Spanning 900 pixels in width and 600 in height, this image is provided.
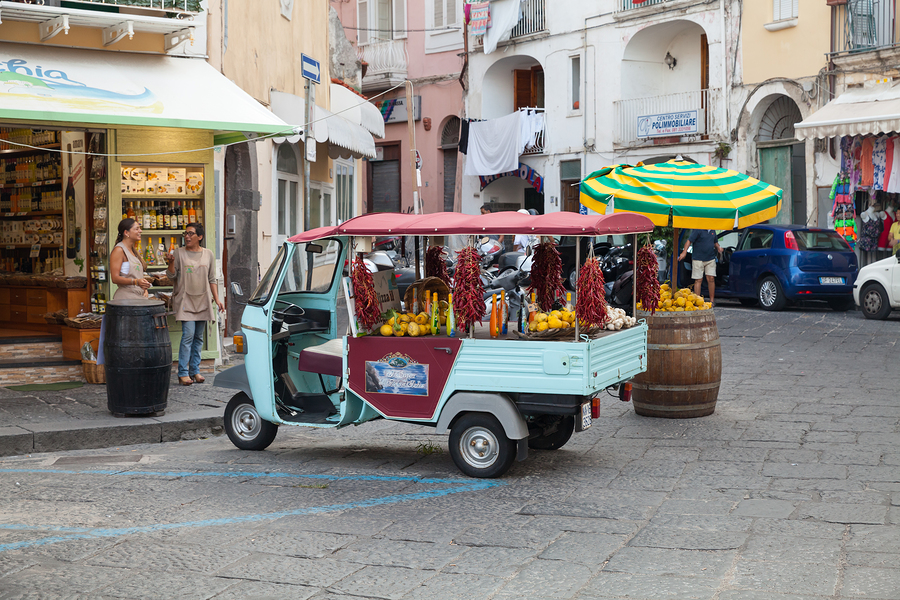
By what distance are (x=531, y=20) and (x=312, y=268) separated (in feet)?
79.4

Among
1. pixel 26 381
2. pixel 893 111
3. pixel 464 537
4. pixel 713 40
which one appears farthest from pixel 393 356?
pixel 713 40

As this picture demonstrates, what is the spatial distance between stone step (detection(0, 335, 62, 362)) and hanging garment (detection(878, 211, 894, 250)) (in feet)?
53.0

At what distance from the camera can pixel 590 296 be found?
646 cm

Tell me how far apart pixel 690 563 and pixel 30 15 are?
8586 mm

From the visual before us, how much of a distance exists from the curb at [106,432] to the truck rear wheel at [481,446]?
9.68 ft

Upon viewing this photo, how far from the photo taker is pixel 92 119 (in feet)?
31.7

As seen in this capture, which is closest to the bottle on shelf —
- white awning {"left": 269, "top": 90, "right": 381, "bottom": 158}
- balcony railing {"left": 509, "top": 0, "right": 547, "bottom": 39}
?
white awning {"left": 269, "top": 90, "right": 381, "bottom": 158}

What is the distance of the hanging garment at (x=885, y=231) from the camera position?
20.5m

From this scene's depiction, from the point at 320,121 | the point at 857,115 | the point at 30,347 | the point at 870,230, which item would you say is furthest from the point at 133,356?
the point at 870,230

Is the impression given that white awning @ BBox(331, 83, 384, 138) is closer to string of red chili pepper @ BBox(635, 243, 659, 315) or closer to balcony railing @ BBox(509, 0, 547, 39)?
string of red chili pepper @ BBox(635, 243, 659, 315)

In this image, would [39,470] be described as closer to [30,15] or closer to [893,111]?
[30,15]

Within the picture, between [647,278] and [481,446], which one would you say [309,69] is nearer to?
[647,278]

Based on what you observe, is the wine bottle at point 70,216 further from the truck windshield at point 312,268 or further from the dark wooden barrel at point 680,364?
the dark wooden barrel at point 680,364

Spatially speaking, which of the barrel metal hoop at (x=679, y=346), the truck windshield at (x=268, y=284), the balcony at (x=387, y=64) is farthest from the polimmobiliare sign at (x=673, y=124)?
the truck windshield at (x=268, y=284)
